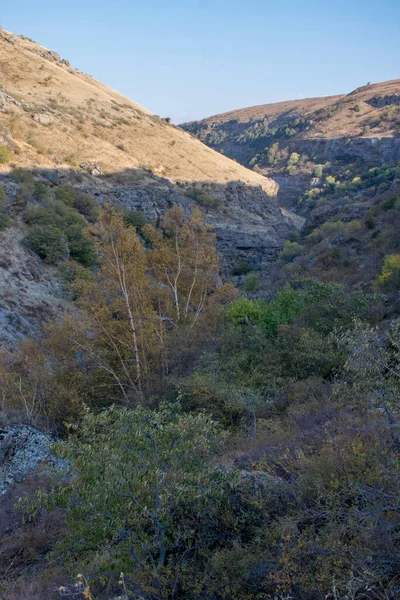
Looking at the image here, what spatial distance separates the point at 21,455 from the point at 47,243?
14219 mm

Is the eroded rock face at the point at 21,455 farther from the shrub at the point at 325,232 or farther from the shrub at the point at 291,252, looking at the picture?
the shrub at the point at 325,232

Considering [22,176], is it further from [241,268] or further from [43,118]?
[241,268]

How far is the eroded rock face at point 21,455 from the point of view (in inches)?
295

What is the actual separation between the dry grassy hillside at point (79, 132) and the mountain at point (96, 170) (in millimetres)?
115

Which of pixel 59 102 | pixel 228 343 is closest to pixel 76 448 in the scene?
pixel 228 343

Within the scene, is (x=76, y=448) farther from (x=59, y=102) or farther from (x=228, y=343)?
(x=59, y=102)

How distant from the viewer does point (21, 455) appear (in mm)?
8133

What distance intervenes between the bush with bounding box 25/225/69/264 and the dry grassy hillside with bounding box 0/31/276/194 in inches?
359

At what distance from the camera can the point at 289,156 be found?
7525 cm

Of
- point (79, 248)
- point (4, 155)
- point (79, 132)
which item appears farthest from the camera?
point (79, 132)

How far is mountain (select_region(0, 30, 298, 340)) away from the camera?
65.1ft

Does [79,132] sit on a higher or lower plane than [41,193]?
higher

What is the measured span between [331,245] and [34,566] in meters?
21.3

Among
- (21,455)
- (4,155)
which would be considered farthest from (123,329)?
(4,155)
